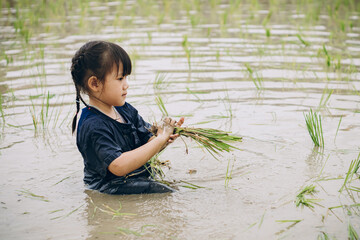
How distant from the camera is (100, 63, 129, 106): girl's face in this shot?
2754 millimetres

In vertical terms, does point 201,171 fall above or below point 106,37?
below

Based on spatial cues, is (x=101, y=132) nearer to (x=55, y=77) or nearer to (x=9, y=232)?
(x=9, y=232)

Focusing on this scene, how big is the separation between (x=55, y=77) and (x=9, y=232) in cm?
319

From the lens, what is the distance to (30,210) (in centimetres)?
275

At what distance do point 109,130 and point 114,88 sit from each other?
0.25 metres

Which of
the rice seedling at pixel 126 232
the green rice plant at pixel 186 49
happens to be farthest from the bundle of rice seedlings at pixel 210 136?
the green rice plant at pixel 186 49

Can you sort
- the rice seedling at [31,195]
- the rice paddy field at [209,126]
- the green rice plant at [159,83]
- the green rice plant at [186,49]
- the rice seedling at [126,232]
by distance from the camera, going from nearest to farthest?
the rice seedling at [126,232]
the rice paddy field at [209,126]
the rice seedling at [31,195]
the green rice plant at [159,83]
the green rice plant at [186,49]

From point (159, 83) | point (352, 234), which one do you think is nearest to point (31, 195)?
point (352, 234)

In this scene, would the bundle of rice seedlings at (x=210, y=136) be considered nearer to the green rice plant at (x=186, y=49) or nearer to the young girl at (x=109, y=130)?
the young girl at (x=109, y=130)

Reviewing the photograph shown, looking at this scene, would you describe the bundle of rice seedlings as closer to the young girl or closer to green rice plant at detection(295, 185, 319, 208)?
the young girl

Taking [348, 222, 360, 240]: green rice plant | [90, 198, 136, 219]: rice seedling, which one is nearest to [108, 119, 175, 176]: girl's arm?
[90, 198, 136, 219]: rice seedling

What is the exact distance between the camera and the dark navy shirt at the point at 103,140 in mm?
2717

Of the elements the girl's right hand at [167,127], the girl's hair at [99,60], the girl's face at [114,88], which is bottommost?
the girl's right hand at [167,127]

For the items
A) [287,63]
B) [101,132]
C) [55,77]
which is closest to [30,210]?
[101,132]
